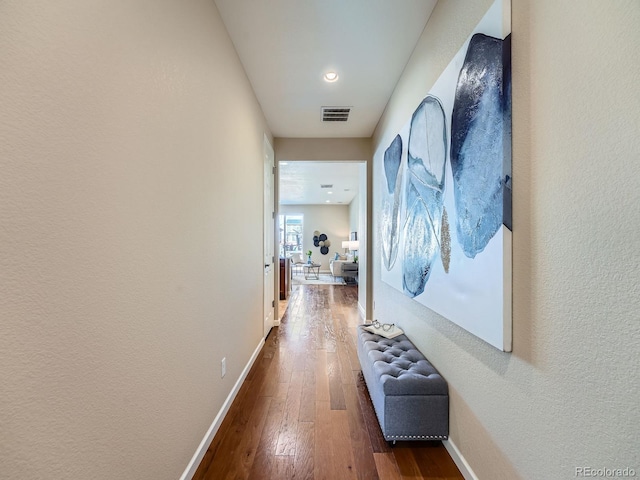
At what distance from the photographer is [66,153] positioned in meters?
0.75

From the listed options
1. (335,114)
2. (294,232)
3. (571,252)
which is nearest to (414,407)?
(571,252)

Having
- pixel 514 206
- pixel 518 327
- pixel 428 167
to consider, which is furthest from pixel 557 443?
pixel 428 167

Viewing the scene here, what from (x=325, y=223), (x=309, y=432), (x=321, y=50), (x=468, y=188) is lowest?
(x=309, y=432)

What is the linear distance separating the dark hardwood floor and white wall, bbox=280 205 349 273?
28.0ft

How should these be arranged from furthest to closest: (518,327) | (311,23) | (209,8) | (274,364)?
(274,364) → (311,23) → (209,8) → (518,327)

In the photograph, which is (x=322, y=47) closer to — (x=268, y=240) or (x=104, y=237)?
(x=104, y=237)

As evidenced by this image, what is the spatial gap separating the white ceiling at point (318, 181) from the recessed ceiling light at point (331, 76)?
1731 millimetres

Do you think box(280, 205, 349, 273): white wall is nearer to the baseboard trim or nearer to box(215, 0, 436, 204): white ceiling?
box(215, 0, 436, 204): white ceiling

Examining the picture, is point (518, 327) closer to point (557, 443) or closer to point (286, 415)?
point (557, 443)

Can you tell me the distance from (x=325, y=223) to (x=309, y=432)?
393 inches

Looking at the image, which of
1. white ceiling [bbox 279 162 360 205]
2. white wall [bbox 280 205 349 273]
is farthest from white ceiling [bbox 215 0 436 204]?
white wall [bbox 280 205 349 273]

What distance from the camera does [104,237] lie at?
88 cm

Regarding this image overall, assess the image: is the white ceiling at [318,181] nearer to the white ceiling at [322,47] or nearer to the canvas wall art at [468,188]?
the white ceiling at [322,47]

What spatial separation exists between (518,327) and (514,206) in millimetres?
467
